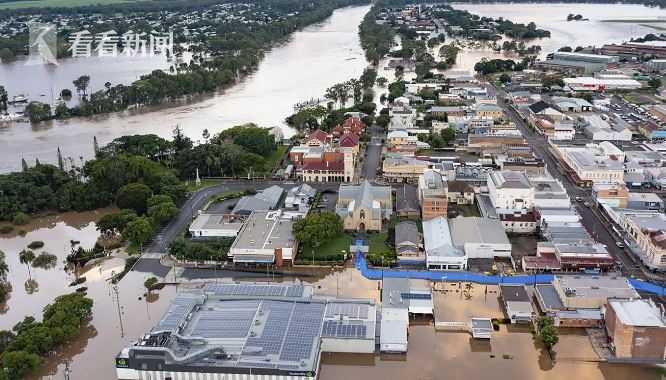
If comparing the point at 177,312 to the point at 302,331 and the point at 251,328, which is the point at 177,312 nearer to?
the point at 251,328

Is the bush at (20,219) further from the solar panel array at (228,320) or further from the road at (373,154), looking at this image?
the road at (373,154)

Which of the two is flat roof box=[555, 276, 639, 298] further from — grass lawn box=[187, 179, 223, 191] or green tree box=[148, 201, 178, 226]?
grass lawn box=[187, 179, 223, 191]

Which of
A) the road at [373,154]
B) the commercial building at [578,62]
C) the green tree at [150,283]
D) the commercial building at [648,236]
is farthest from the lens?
the commercial building at [578,62]

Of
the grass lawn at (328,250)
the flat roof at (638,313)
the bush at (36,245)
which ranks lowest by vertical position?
the bush at (36,245)

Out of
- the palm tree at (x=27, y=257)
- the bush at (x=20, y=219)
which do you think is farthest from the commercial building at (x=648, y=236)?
the bush at (x=20, y=219)

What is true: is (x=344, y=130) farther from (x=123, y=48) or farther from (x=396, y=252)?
(x=123, y=48)
